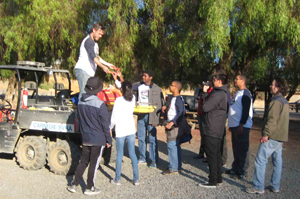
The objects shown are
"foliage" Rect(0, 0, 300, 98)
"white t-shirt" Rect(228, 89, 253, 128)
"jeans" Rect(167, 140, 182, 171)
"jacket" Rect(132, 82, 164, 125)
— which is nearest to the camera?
"white t-shirt" Rect(228, 89, 253, 128)

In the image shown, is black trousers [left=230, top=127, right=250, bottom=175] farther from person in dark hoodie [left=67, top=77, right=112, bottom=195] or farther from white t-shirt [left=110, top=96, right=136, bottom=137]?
person in dark hoodie [left=67, top=77, right=112, bottom=195]

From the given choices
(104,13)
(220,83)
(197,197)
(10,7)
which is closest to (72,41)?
(104,13)

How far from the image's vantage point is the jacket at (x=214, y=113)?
5.13 meters

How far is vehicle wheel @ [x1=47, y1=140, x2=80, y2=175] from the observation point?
19.0ft

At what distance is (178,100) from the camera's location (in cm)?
609

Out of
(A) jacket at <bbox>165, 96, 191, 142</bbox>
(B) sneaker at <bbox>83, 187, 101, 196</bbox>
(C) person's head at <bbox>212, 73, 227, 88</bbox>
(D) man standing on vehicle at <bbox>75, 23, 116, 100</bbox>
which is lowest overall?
(B) sneaker at <bbox>83, 187, 101, 196</bbox>

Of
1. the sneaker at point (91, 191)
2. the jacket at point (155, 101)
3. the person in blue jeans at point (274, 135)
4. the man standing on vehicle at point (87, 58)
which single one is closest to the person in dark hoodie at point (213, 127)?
the person in blue jeans at point (274, 135)

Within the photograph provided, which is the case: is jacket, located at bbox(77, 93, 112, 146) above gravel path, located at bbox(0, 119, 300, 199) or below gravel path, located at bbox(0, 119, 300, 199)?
above

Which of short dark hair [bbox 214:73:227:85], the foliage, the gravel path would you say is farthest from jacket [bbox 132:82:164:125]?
→ the foliage

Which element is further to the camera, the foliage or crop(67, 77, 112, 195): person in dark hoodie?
the foliage

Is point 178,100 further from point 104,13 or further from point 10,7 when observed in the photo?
point 10,7

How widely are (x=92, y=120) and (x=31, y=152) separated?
2178 millimetres

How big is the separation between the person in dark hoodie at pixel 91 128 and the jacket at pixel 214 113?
1704 millimetres

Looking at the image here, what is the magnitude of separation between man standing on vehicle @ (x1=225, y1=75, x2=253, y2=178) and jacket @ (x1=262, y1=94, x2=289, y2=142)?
0.86 m
